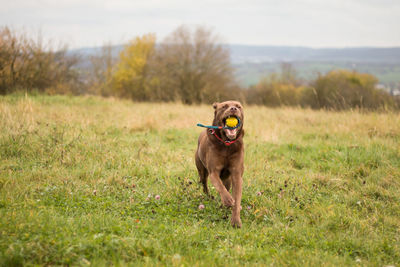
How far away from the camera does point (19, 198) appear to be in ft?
13.0

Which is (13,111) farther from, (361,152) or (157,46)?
(157,46)

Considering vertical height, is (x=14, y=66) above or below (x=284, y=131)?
above

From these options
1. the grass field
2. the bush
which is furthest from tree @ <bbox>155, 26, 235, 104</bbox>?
the grass field

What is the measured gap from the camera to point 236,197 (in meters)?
4.10

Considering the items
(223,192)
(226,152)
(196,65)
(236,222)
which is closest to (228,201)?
(223,192)

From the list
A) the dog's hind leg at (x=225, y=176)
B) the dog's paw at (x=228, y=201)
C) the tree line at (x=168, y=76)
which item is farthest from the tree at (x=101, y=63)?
the dog's paw at (x=228, y=201)

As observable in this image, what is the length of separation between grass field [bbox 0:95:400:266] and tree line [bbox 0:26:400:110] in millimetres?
7488

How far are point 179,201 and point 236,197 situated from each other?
3.14ft

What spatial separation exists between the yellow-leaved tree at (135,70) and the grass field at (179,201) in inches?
665

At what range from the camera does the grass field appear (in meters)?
3.03

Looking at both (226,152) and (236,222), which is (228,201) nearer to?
(236,222)

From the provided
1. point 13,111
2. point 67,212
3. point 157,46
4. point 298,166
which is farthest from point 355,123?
point 157,46

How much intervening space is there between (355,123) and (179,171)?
21.8ft

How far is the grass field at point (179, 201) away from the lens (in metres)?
3.03
